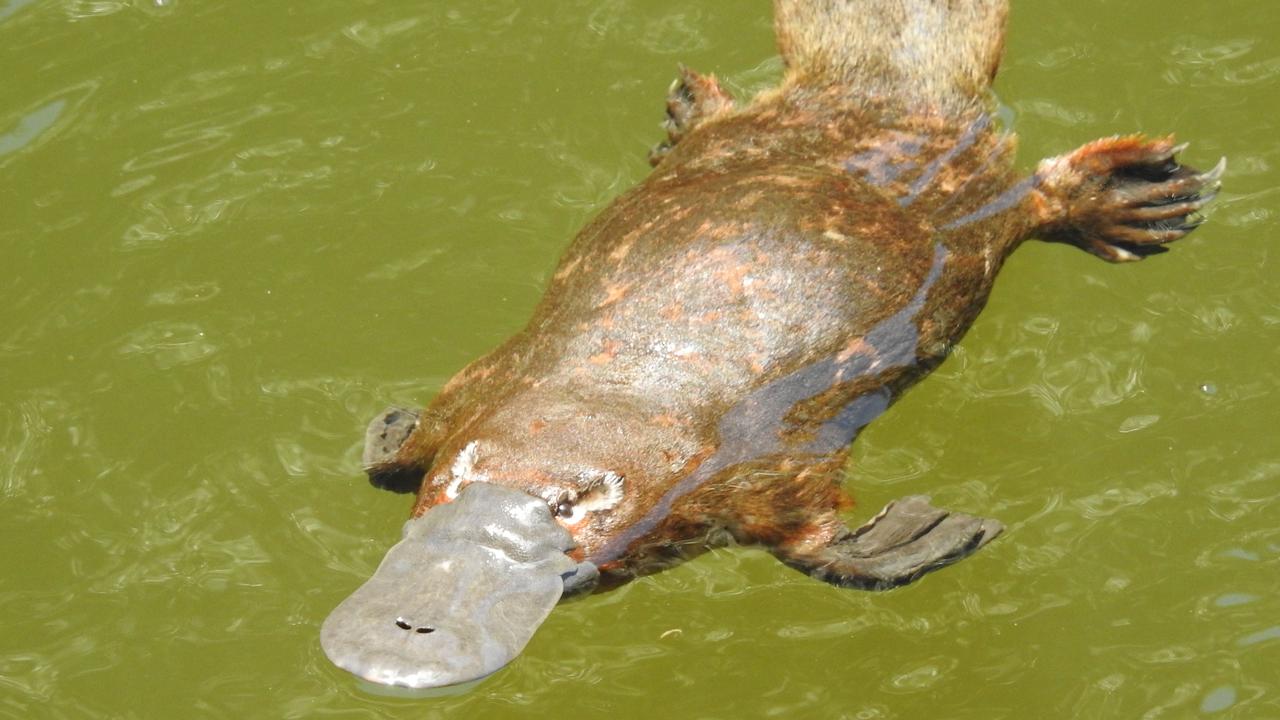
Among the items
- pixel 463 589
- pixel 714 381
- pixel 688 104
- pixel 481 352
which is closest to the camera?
pixel 463 589

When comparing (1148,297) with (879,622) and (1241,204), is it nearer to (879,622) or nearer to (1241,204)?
(1241,204)

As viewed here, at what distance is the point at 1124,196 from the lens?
4762 millimetres

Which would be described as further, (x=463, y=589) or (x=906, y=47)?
(x=906, y=47)

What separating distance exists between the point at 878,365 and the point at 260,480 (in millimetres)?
1878

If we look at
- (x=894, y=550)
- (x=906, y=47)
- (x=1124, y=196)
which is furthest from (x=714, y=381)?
(x=1124, y=196)

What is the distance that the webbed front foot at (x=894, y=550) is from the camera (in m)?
3.75

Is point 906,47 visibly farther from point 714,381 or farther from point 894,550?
point 894,550

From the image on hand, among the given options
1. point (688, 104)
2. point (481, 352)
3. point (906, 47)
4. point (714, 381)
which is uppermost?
point (906, 47)

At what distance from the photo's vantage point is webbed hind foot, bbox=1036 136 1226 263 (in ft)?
15.3

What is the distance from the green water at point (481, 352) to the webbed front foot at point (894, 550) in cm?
63

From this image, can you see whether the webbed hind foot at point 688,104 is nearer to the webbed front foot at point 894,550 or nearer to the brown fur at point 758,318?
the brown fur at point 758,318

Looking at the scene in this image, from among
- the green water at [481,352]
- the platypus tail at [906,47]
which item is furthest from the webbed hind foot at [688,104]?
the green water at [481,352]

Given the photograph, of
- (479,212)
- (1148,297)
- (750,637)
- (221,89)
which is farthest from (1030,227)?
(221,89)

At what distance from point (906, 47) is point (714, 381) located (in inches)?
57.4
